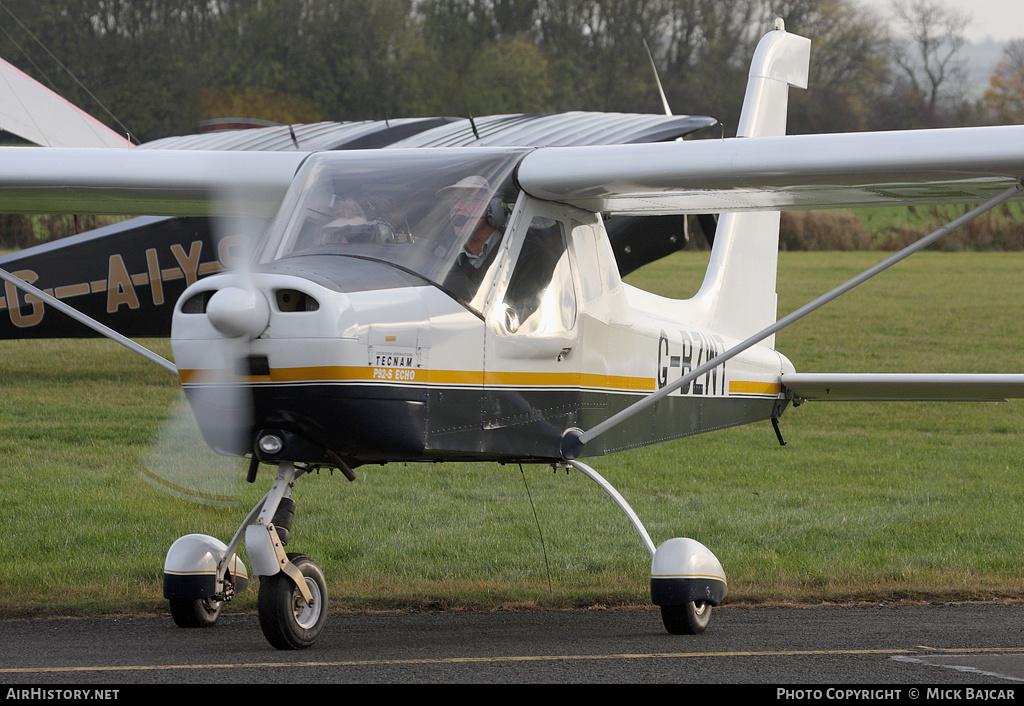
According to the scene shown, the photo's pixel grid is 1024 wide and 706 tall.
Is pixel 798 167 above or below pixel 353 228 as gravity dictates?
above

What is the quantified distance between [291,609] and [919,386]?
431 cm

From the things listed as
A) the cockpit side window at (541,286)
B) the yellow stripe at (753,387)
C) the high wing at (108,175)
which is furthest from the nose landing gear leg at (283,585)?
the yellow stripe at (753,387)

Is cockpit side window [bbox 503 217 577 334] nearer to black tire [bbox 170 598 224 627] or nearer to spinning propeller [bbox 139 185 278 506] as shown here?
spinning propeller [bbox 139 185 278 506]

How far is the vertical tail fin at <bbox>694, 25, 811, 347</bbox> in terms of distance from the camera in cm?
936

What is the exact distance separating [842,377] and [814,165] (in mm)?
2431

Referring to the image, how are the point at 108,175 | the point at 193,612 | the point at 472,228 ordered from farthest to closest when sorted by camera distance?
the point at 108,175 < the point at 193,612 < the point at 472,228

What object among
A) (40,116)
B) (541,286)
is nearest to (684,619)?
(541,286)

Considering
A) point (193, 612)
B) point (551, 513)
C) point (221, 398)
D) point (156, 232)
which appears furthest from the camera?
point (156, 232)

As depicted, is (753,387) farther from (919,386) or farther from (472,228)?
(472,228)

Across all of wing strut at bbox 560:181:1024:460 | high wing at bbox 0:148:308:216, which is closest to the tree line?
high wing at bbox 0:148:308:216

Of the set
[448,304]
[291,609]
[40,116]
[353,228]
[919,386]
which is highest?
[40,116]

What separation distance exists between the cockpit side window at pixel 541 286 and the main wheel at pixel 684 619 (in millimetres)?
1580

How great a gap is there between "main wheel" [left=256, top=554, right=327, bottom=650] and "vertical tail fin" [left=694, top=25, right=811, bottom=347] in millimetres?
4388

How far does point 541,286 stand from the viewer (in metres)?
6.26
